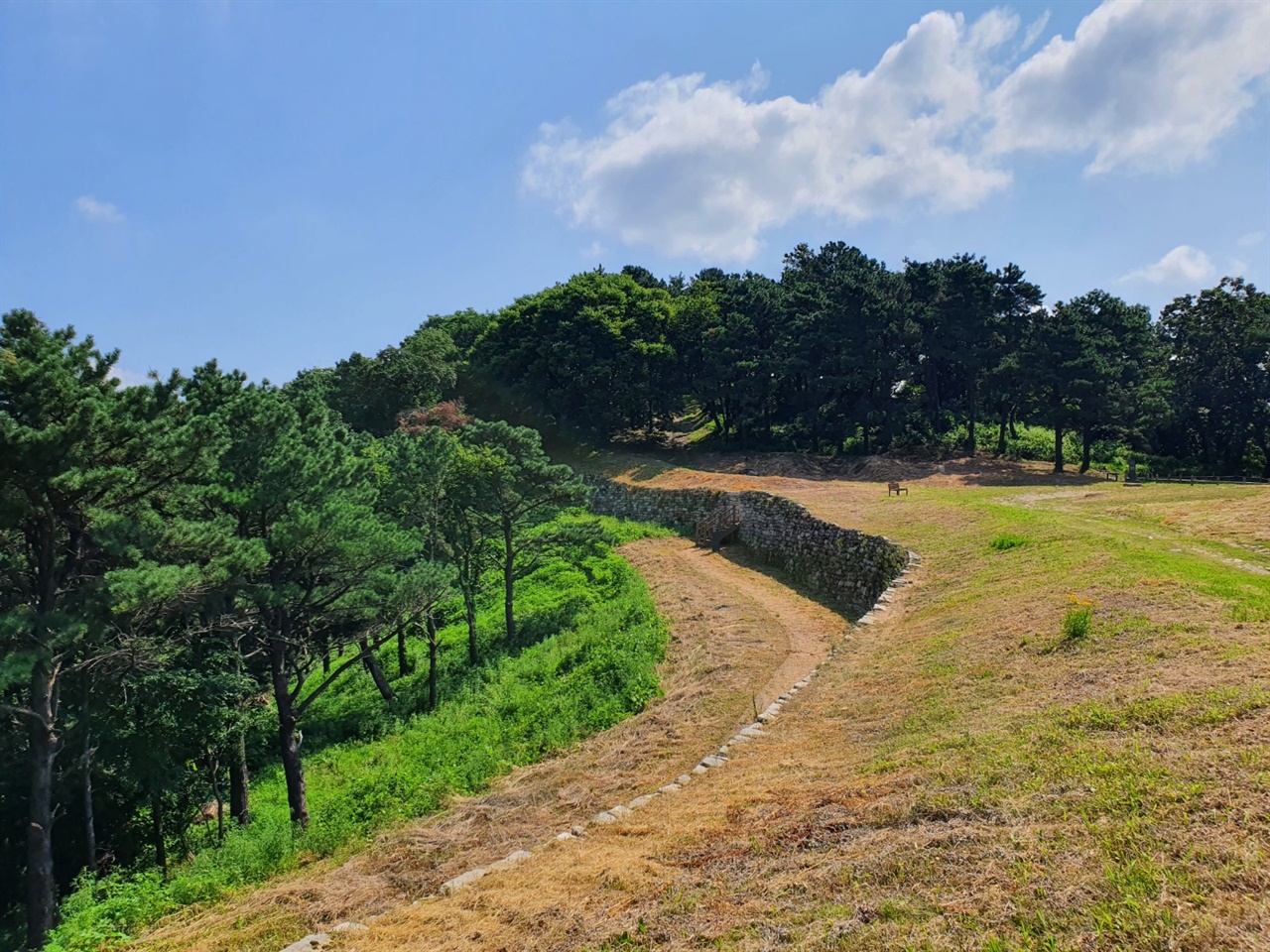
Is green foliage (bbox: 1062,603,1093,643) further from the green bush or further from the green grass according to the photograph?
the green grass

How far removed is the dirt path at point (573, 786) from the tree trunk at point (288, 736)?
12.4 feet

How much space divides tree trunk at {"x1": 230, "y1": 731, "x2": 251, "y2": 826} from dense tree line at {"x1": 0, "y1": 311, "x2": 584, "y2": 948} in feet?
0.18

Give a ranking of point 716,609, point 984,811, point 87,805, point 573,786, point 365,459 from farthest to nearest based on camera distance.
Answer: point 716,609 → point 365,459 → point 87,805 → point 573,786 → point 984,811

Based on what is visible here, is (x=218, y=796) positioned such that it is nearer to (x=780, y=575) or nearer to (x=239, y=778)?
(x=239, y=778)

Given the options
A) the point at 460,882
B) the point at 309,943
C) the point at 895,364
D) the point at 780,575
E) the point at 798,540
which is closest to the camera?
the point at 309,943

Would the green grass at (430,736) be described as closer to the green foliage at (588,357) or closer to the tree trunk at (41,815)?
the tree trunk at (41,815)

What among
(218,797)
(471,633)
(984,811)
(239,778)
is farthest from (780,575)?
(984,811)

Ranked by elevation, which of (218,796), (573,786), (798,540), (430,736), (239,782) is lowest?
(218,796)

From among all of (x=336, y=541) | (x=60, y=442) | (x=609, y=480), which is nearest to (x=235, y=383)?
(x=336, y=541)

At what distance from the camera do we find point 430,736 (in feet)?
49.1

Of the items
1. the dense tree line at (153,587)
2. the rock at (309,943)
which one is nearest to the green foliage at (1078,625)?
the rock at (309,943)

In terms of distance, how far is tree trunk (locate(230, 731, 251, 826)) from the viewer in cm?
1430

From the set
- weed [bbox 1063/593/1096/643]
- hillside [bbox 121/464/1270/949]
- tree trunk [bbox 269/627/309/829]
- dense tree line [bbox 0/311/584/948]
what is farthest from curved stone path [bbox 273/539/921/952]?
tree trunk [bbox 269/627/309/829]

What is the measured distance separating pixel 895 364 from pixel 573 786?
A: 30649 millimetres
